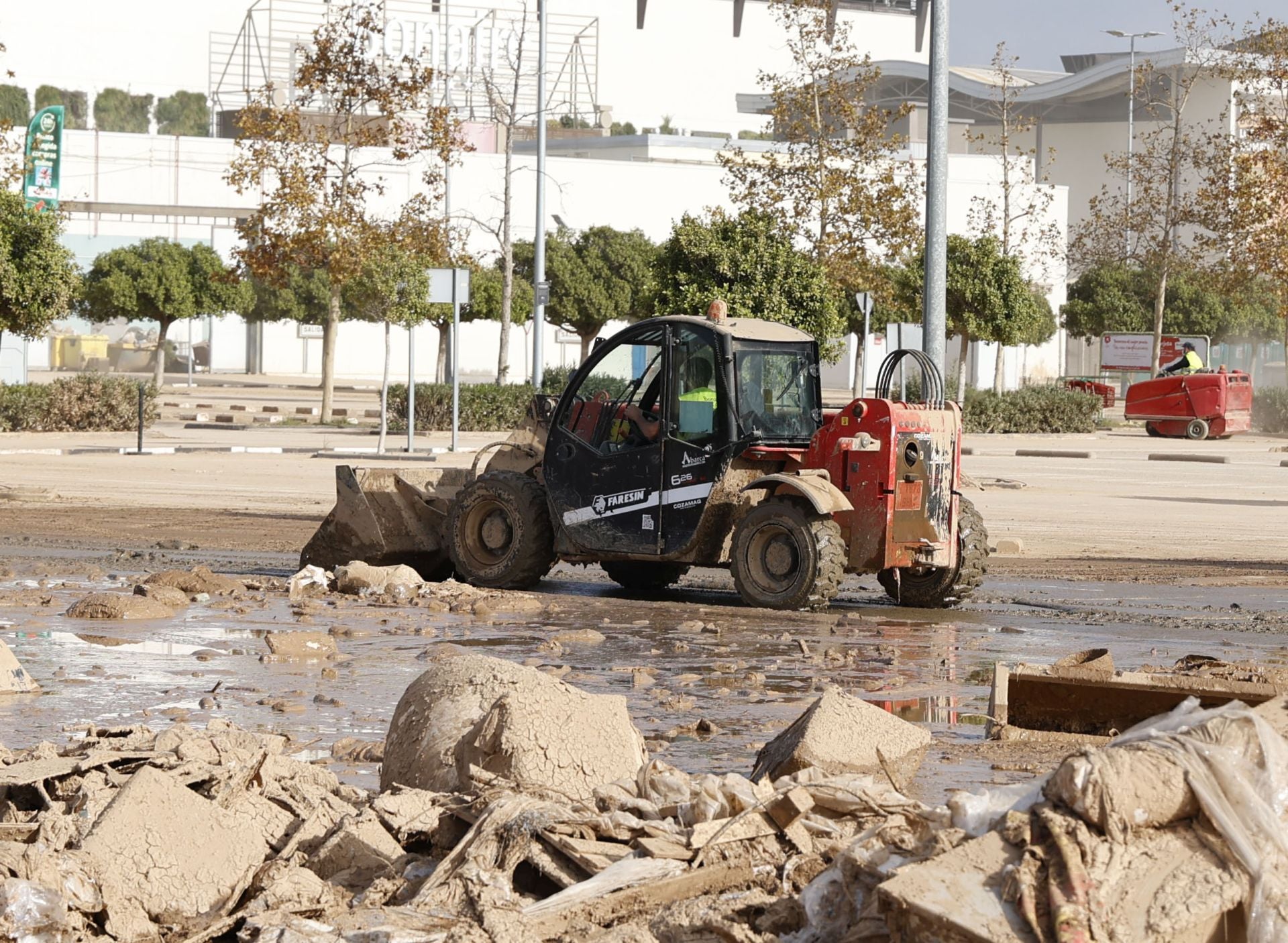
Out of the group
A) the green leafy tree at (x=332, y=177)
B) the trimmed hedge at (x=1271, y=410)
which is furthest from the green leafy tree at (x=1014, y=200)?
the green leafy tree at (x=332, y=177)

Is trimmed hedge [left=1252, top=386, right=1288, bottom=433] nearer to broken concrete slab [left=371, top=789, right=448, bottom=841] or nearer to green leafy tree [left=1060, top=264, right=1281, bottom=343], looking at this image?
green leafy tree [left=1060, top=264, right=1281, bottom=343]

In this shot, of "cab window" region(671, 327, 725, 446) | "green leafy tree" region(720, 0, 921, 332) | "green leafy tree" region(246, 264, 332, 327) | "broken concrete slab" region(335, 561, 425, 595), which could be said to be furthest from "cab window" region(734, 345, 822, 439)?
"green leafy tree" region(246, 264, 332, 327)

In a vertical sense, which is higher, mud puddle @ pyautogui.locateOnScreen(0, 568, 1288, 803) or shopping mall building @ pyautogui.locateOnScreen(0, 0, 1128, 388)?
shopping mall building @ pyautogui.locateOnScreen(0, 0, 1128, 388)

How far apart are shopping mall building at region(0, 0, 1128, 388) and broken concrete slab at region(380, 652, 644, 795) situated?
4297 centimetres

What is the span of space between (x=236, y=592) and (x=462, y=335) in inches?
2058

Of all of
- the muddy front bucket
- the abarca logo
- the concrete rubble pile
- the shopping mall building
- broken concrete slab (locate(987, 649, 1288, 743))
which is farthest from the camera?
the shopping mall building

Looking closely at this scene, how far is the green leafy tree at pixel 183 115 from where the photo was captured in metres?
116

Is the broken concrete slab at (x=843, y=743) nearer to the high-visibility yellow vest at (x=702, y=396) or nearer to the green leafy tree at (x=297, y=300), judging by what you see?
the high-visibility yellow vest at (x=702, y=396)

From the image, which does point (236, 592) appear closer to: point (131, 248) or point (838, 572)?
point (838, 572)

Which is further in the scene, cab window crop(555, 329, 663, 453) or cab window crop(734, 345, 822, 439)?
cab window crop(555, 329, 663, 453)

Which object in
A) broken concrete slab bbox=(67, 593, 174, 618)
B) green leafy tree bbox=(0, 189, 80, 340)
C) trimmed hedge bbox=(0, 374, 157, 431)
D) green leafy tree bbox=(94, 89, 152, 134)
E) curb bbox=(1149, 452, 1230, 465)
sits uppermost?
green leafy tree bbox=(94, 89, 152, 134)

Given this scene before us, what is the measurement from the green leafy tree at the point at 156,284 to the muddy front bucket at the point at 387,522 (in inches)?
1441

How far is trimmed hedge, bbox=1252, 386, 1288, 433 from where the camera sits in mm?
42781

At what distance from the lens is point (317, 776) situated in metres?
6.12
